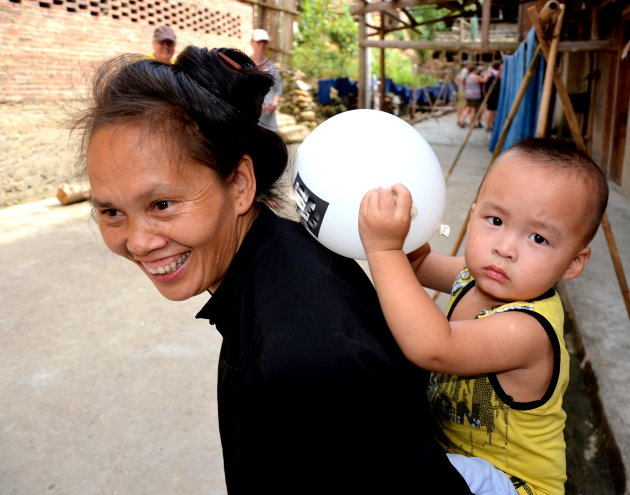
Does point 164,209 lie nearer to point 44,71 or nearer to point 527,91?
point 527,91

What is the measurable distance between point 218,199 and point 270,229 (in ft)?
0.44

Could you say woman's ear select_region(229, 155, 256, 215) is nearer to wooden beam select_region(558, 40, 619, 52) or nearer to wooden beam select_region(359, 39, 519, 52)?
wooden beam select_region(558, 40, 619, 52)

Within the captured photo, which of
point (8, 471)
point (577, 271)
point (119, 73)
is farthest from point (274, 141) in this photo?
point (8, 471)

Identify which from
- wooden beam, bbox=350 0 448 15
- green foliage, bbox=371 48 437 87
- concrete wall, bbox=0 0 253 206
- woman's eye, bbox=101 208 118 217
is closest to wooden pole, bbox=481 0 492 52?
wooden beam, bbox=350 0 448 15

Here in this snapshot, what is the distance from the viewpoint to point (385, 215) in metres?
1.07

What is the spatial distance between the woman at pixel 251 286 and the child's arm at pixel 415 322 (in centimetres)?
5

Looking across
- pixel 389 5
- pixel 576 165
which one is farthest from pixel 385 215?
pixel 389 5

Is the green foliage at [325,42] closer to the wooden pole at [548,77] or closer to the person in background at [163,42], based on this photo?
the person in background at [163,42]

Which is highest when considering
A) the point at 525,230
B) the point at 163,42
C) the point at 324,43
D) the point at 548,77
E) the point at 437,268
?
the point at 324,43

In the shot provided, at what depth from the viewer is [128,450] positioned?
2.51 metres

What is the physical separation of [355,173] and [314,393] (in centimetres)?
44

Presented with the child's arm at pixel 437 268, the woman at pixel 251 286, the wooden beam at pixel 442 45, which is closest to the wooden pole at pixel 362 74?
the wooden beam at pixel 442 45

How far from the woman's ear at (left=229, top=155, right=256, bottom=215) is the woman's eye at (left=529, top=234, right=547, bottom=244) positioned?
0.69 meters

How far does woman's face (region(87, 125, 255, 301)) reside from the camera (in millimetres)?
Answer: 1063
